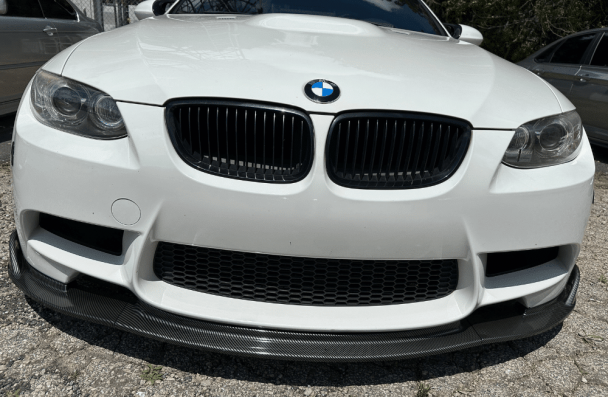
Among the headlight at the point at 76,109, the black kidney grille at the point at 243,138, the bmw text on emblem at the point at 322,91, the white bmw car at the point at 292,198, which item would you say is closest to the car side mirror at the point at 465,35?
the white bmw car at the point at 292,198

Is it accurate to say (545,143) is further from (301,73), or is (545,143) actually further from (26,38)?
(26,38)

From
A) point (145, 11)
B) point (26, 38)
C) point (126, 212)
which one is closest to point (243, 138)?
point (126, 212)

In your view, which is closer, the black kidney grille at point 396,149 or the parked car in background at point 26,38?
the black kidney grille at point 396,149

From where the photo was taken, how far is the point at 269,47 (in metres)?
1.93

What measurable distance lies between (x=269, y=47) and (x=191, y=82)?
1.40ft

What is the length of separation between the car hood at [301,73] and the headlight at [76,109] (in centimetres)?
Answer: 4

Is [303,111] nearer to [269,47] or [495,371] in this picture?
[269,47]

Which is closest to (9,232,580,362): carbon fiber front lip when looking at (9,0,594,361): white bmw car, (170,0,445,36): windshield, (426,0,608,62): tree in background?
(9,0,594,361): white bmw car

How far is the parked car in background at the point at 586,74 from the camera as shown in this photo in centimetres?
529

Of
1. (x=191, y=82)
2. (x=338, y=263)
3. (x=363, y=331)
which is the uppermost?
(x=191, y=82)

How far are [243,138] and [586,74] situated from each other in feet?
16.7

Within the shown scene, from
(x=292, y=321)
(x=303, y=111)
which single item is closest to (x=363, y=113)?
(x=303, y=111)

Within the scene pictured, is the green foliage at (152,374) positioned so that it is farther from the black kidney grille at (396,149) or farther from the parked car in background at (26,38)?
the parked car in background at (26,38)

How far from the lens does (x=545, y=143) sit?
1.81 meters
